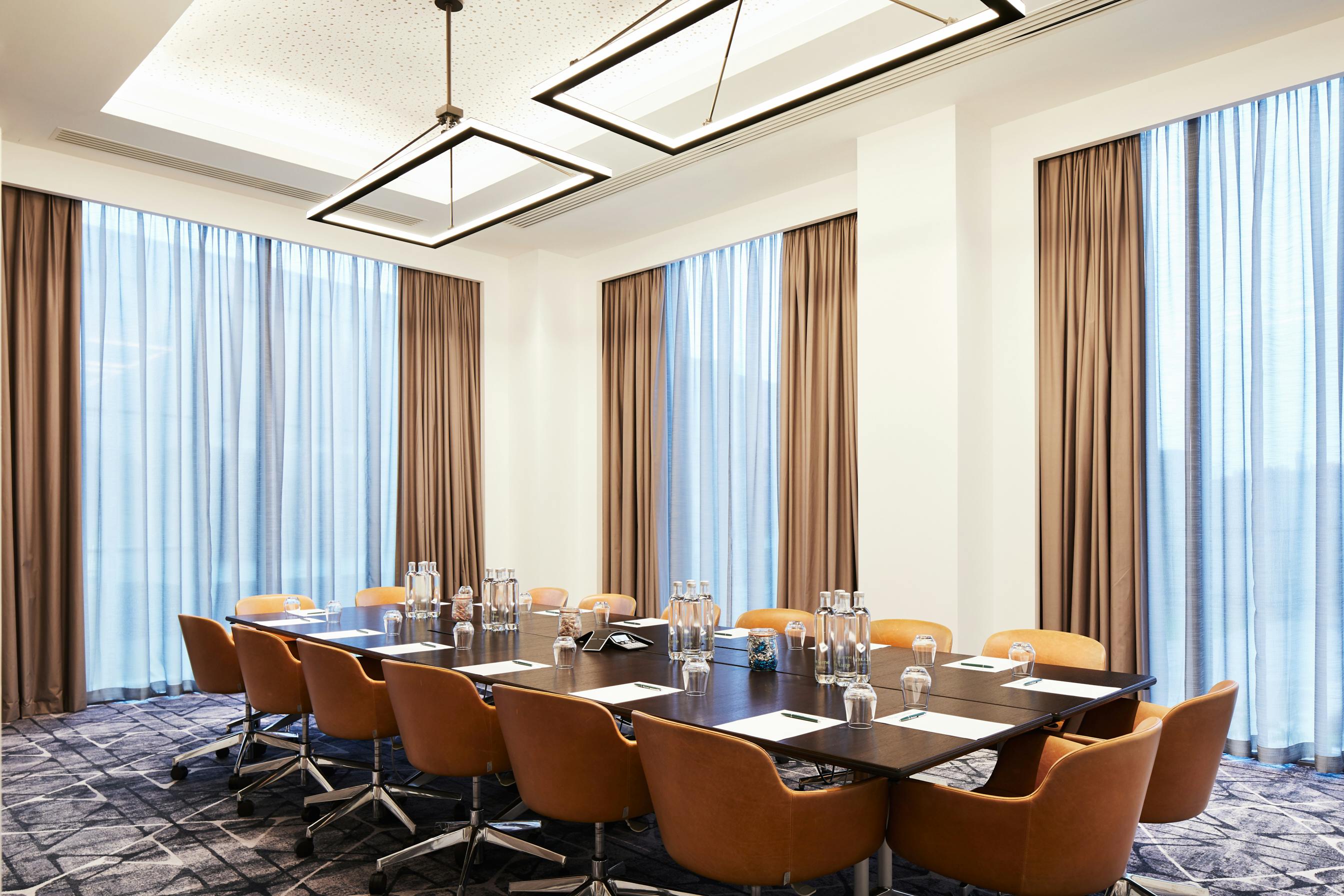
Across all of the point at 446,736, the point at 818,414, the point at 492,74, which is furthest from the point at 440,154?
the point at 818,414

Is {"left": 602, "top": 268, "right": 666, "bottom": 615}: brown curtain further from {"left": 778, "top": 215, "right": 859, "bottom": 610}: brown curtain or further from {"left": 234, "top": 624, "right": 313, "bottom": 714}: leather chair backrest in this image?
{"left": 234, "top": 624, "right": 313, "bottom": 714}: leather chair backrest

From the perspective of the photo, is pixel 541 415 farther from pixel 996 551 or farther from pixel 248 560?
pixel 996 551

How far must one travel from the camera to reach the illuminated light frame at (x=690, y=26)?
9.97 feet

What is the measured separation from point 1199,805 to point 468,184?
21.2ft

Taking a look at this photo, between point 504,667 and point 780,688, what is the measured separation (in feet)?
3.74

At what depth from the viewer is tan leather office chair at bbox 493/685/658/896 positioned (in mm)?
2738

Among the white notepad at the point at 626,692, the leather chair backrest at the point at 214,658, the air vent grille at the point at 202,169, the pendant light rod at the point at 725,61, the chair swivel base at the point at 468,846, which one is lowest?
the chair swivel base at the point at 468,846

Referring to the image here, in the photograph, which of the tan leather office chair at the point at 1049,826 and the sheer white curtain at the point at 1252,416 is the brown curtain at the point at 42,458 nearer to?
the tan leather office chair at the point at 1049,826

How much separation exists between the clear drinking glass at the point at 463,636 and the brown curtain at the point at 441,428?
383cm

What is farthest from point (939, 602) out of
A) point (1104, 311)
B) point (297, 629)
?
point (297, 629)

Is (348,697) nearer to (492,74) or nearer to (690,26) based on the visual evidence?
(690,26)

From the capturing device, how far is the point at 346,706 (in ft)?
12.1

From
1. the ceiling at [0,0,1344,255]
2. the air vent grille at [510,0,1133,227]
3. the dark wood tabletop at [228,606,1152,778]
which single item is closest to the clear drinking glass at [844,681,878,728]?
the dark wood tabletop at [228,606,1152,778]

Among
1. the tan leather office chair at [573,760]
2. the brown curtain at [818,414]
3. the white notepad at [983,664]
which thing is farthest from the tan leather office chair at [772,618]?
the tan leather office chair at [573,760]
